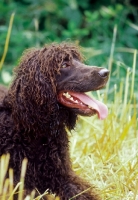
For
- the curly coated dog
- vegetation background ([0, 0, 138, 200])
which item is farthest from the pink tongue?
vegetation background ([0, 0, 138, 200])

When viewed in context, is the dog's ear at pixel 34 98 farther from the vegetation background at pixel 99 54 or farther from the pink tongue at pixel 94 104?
the vegetation background at pixel 99 54

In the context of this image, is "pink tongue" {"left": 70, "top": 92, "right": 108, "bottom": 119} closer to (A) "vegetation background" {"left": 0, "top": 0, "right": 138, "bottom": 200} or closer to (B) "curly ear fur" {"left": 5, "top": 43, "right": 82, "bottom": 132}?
(B) "curly ear fur" {"left": 5, "top": 43, "right": 82, "bottom": 132}

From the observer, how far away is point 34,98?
4.57 metres

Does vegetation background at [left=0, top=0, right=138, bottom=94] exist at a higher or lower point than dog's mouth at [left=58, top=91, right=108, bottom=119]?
higher

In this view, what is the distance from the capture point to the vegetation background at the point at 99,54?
5590mm

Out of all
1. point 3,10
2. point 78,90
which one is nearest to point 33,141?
point 78,90

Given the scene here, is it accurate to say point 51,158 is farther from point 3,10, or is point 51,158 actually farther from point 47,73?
point 3,10

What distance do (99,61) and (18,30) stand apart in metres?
1.44

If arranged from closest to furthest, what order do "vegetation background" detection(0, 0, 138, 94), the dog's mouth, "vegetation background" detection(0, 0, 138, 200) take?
1. the dog's mouth
2. "vegetation background" detection(0, 0, 138, 200)
3. "vegetation background" detection(0, 0, 138, 94)

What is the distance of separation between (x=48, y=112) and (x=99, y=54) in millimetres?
3699

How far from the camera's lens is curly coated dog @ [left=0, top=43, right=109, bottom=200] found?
458cm

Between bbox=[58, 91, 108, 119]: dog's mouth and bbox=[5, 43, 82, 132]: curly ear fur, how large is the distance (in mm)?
76

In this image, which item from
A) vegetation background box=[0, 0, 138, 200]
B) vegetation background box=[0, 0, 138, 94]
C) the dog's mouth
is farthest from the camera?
vegetation background box=[0, 0, 138, 94]

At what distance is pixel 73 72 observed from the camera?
15.3ft
